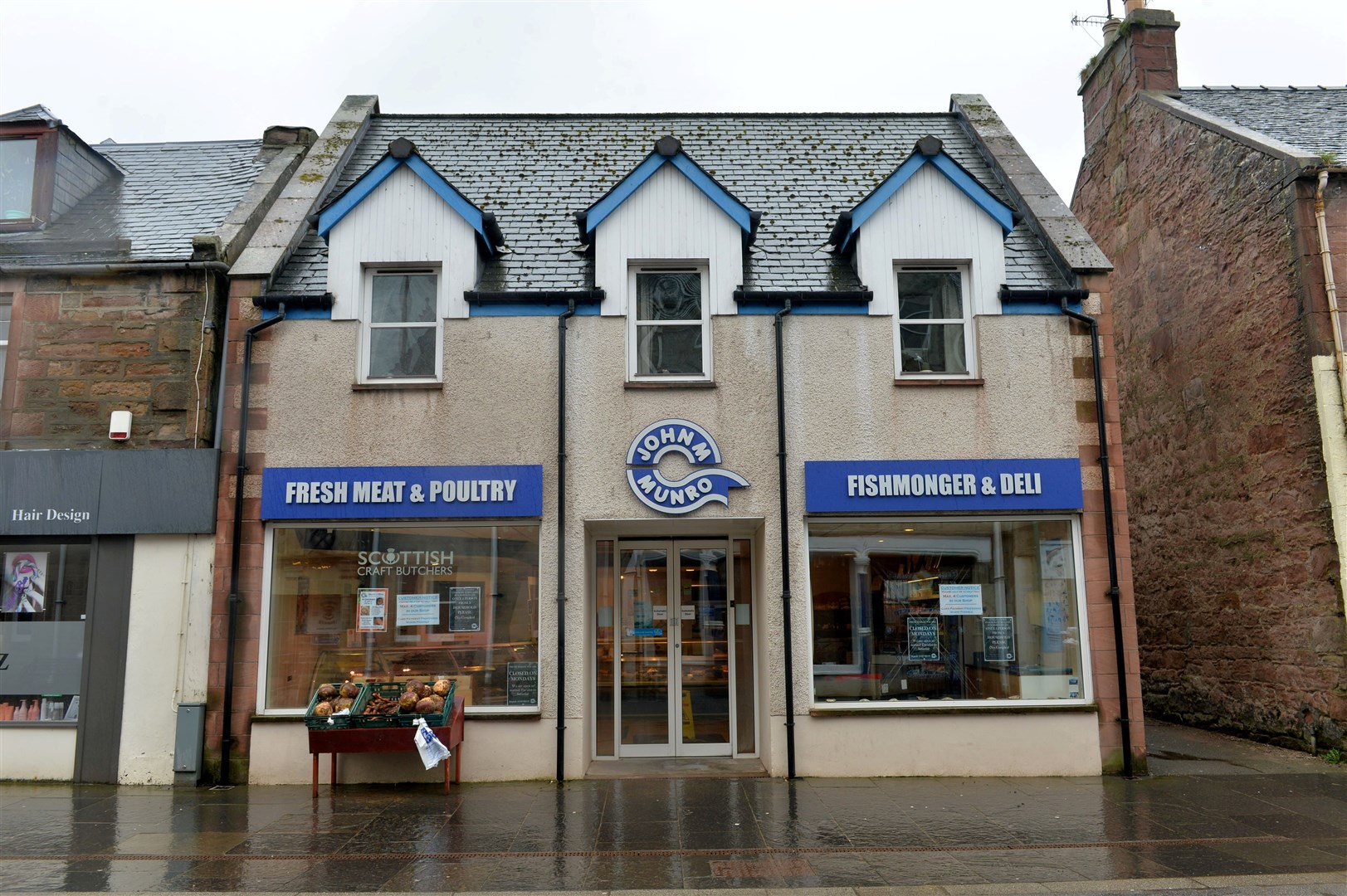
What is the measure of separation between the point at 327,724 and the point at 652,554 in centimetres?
420

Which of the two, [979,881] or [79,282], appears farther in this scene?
[79,282]

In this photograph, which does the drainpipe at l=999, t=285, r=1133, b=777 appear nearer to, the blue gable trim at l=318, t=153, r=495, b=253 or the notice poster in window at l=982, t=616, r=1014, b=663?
the notice poster in window at l=982, t=616, r=1014, b=663

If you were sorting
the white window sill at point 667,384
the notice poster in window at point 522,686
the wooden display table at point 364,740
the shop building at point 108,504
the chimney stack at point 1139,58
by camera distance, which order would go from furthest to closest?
the chimney stack at point 1139,58 → the white window sill at point 667,384 → the notice poster in window at point 522,686 → the shop building at point 108,504 → the wooden display table at point 364,740

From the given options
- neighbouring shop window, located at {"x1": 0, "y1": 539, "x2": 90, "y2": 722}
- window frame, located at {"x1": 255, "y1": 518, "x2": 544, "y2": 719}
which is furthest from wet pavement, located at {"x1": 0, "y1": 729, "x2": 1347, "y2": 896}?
neighbouring shop window, located at {"x1": 0, "y1": 539, "x2": 90, "y2": 722}

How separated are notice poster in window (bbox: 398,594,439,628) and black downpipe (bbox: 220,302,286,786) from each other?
1747 mm

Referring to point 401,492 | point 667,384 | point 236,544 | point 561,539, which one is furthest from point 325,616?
point 667,384

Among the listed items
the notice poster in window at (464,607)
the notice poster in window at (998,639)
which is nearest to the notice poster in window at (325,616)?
the notice poster in window at (464,607)

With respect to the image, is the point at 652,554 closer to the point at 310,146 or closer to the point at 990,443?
the point at 990,443

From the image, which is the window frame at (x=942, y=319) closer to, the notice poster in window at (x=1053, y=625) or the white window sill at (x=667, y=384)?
the white window sill at (x=667, y=384)

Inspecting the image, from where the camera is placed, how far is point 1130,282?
56.3 feet

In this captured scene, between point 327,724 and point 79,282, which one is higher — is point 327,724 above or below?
below

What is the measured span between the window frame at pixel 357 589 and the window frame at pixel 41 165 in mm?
5904

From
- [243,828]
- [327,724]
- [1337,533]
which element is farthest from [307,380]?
[1337,533]

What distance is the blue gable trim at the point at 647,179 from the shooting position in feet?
39.7
